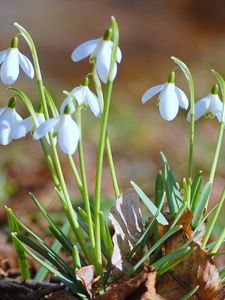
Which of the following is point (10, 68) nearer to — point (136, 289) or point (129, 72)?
point (136, 289)

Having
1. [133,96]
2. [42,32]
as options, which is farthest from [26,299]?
[42,32]

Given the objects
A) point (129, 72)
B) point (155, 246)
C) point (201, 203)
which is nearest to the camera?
point (155, 246)

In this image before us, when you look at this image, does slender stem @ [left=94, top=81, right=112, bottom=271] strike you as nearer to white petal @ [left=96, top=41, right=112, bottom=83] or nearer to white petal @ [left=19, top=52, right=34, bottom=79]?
white petal @ [left=96, top=41, right=112, bottom=83]

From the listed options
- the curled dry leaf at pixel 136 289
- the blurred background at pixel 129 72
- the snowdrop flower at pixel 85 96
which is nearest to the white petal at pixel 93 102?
the snowdrop flower at pixel 85 96

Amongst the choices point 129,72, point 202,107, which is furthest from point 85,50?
point 129,72

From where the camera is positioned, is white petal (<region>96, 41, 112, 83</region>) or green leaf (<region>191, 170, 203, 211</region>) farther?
green leaf (<region>191, 170, 203, 211</region>)

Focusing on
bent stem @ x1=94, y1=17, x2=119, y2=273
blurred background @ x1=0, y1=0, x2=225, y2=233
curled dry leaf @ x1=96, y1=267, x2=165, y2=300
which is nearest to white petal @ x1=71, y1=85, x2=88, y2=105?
bent stem @ x1=94, y1=17, x2=119, y2=273

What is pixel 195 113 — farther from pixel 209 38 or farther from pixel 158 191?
pixel 209 38
